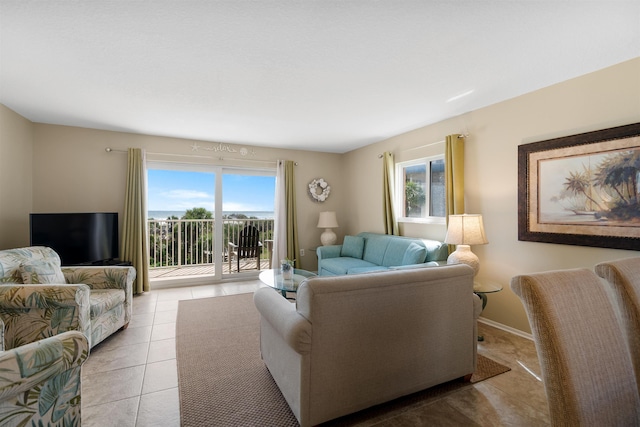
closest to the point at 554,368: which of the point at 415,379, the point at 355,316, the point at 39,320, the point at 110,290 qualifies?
the point at 355,316

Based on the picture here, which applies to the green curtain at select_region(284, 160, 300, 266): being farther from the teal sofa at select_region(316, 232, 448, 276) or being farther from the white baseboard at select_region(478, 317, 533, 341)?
the white baseboard at select_region(478, 317, 533, 341)

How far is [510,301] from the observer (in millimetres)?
3068

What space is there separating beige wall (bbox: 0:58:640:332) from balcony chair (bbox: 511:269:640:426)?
192 centimetres

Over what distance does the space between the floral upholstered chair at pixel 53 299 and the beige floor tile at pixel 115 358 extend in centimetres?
12

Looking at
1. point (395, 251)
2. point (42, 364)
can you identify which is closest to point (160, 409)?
point (42, 364)

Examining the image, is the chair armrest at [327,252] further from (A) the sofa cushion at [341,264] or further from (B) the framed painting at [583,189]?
(B) the framed painting at [583,189]

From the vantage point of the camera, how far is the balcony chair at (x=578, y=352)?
0.88 m

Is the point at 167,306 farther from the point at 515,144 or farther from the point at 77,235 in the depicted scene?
the point at 515,144

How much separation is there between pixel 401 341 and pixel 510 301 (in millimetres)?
2067

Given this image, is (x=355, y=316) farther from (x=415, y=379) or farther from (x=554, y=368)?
(x=554, y=368)

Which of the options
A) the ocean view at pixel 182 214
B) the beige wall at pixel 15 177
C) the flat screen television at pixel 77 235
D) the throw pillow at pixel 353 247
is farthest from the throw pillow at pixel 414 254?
the beige wall at pixel 15 177

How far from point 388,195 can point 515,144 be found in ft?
6.29

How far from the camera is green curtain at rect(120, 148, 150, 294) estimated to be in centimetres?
428

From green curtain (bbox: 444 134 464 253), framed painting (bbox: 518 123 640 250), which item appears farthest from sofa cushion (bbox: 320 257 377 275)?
framed painting (bbox: 518 123 640 250)
